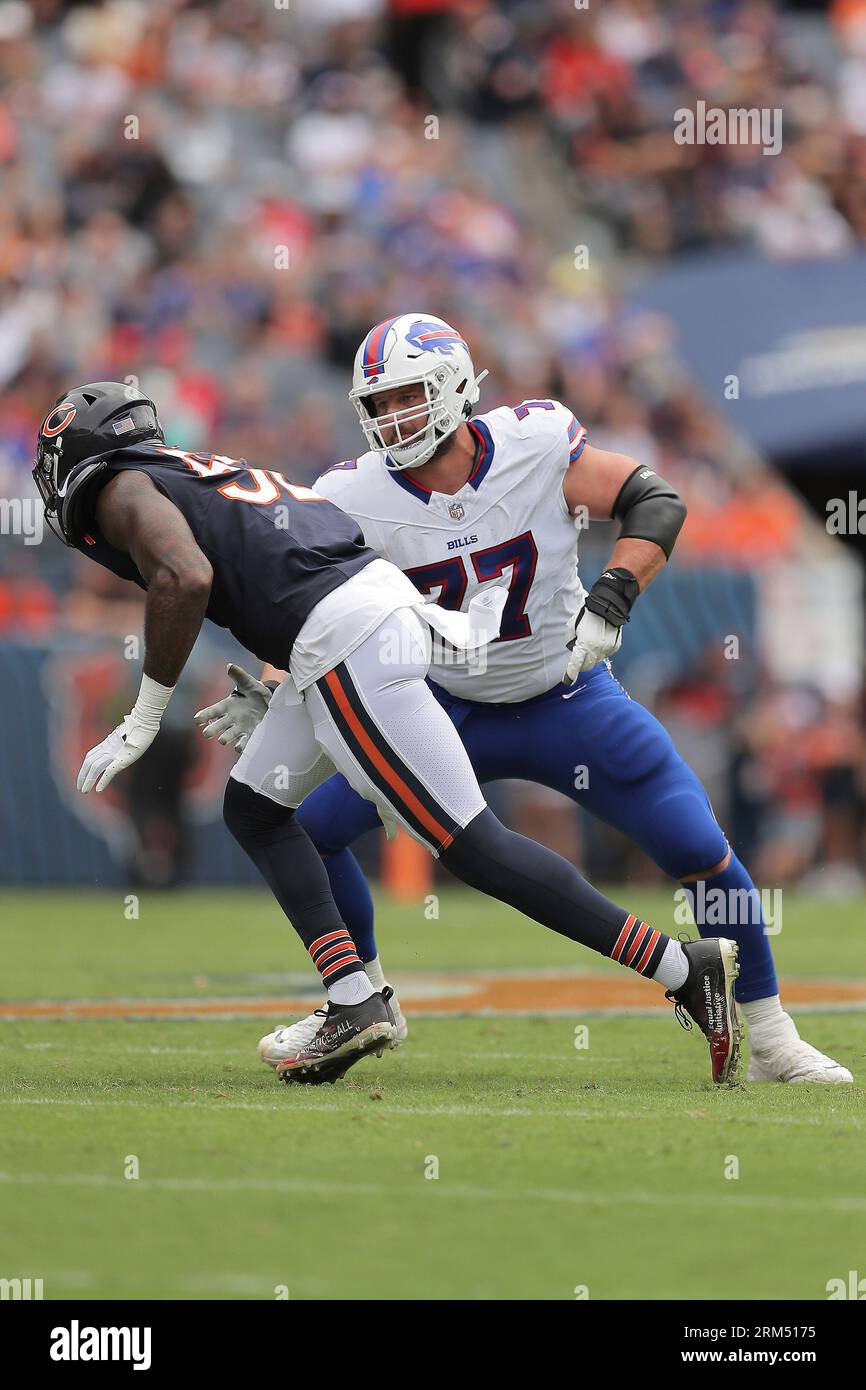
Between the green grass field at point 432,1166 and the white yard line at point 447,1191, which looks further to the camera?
the white yard line at point 447,1191

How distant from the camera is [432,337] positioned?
5383 mm

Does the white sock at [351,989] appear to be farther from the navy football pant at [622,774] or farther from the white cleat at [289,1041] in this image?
the navy football pant at [622,774]

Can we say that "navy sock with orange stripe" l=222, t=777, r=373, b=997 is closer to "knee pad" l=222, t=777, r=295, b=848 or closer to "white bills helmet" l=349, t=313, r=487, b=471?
"knee pad" l=222, t=777, r=295, b=848

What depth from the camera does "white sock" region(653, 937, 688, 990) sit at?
197 inches

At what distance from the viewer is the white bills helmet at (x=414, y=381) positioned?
5.33 m

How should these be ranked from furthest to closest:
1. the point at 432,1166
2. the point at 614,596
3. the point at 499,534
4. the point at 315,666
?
the point at 499,534 < the point at 614,596 < the point at 315,666 < the point at 432,1166

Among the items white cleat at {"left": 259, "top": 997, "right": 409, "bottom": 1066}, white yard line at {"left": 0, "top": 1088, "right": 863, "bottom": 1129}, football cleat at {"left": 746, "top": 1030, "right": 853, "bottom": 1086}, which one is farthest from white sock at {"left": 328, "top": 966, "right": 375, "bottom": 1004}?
football cleat at {"left": 746, "top": 1030, "right": 853, "bottom": 1086}

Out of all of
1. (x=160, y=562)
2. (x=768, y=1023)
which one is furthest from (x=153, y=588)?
(x=768, y=1023)

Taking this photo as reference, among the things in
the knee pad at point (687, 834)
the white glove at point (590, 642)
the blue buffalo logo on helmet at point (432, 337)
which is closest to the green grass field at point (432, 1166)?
the knee pad at point (687, 834)

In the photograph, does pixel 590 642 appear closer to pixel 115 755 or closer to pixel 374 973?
pixel 115 755

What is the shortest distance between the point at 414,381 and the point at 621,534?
0.68 meters

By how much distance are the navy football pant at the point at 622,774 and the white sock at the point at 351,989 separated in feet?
1.93

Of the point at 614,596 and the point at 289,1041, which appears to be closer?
the point at 614,596

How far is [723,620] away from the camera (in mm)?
13914
